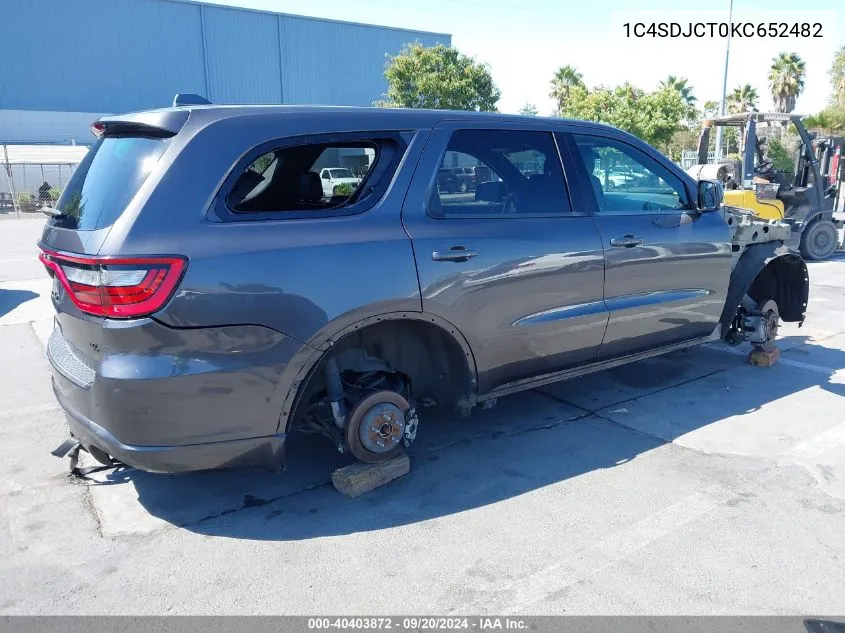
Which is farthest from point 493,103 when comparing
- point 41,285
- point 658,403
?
point 658,403

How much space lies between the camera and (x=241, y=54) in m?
43.0

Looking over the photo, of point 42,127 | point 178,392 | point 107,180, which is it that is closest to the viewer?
point 178,392

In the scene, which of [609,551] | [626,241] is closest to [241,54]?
[626,241]

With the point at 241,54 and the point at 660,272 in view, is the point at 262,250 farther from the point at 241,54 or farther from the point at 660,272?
the point at 241,54

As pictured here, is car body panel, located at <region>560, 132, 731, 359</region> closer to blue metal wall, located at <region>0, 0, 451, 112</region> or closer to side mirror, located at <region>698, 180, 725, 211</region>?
side mirror, located at <region>698, 180, 725, 211</region>

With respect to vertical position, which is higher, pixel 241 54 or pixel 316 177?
pixel 241 54

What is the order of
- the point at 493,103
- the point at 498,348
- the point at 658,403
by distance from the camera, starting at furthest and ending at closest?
the point at 493,103 → the point at 658,403 → the point at 498,348

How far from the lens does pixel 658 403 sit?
482cm

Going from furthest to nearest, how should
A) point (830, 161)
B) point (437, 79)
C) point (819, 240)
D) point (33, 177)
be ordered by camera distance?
1. point (437, 79)
2. point (33, 177)
3. point (830, 161)
4. point (819, 240)

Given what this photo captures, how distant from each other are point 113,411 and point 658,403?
3.64 meters

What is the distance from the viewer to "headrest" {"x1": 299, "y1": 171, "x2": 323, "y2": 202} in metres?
3.86

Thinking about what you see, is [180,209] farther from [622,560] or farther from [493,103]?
[493,103]

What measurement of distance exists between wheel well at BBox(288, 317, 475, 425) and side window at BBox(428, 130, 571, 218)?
2.19ft

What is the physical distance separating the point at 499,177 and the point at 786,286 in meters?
3.42
